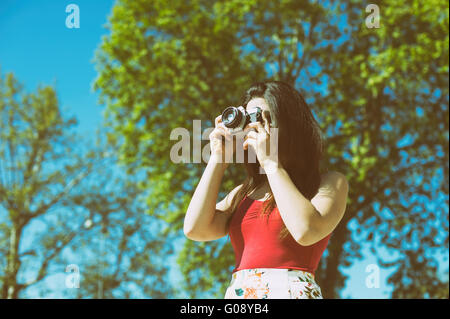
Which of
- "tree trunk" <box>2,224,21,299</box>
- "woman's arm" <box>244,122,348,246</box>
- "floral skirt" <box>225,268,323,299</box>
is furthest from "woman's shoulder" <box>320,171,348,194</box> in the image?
"tree trunk" <box>2,224,21,299</box>

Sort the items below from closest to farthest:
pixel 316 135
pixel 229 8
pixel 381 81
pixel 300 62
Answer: pixel 316 135
pixel 381 81
pixel 229 8
pixel 300 62

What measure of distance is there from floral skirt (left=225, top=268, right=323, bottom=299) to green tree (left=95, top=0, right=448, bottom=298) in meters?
8.22

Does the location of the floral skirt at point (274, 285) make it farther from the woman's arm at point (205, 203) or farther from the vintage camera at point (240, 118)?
the vintage camera at point (240, 118)

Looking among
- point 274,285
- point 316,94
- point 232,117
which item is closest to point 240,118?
point 232,117

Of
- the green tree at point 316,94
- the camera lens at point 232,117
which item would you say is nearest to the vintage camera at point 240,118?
the camera lens at point 232,117

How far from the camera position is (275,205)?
1.99 m

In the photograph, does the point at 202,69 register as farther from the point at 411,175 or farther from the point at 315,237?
the point at 315,237

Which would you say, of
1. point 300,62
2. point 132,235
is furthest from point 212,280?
point 132,235

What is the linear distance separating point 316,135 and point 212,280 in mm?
9283

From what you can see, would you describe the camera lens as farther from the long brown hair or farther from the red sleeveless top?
the red sleeveless top

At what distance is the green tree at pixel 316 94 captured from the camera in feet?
33.9

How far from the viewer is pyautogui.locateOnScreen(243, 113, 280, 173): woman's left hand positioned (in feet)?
6.29

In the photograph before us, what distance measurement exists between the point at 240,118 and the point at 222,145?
15 centimetres

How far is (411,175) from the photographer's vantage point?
37.9 feet
